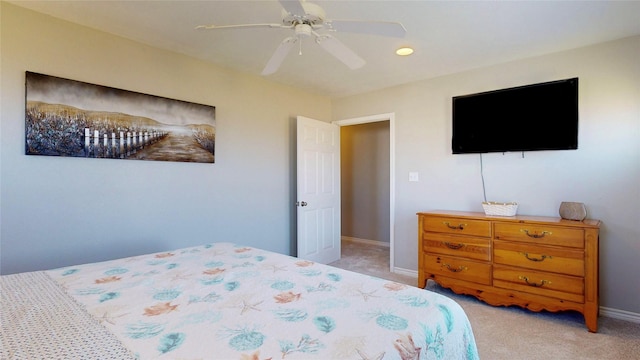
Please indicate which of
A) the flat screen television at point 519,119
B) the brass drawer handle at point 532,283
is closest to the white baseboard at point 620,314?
the brass drawer handle at point 532,283

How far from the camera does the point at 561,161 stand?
281 cm

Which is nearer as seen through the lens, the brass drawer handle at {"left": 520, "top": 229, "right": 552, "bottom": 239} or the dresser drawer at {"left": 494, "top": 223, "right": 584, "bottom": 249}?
the dresser drawer at {"left": 494, "top": 223, "right": 584, "bottom": 249}

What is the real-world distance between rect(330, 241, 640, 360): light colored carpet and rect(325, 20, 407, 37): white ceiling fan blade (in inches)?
82.3

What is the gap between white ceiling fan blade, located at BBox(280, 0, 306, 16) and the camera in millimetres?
1385

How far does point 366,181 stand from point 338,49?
12.9 feet

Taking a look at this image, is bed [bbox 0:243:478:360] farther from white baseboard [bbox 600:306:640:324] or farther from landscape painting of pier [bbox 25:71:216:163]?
white baseboard [bbox 600:306:640:324]

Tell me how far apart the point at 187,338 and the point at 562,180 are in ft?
10.7

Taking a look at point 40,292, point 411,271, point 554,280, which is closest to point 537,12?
point 554,280

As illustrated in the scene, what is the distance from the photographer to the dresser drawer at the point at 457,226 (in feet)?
9.15

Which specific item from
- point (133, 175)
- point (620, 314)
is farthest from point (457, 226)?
point (133, 175)

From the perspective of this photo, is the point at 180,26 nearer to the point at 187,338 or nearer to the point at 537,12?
the point at 187,338

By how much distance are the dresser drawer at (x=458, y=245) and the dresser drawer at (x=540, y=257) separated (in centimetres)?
9

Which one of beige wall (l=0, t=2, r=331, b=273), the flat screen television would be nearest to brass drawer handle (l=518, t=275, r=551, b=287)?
the flat screen television

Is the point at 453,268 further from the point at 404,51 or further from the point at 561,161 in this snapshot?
the point at 404,51
